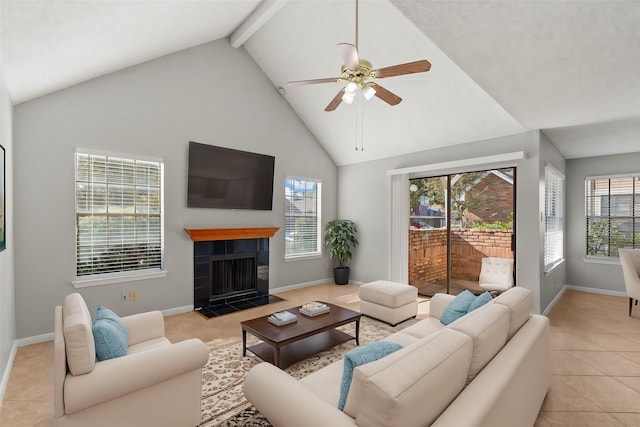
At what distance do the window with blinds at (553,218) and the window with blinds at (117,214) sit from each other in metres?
5.65

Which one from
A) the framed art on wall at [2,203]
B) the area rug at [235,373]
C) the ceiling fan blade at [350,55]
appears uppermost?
the ceiling fan blade at [350,55]

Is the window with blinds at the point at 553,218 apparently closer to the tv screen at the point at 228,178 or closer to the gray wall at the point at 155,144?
the gray wall at the point at 155,144

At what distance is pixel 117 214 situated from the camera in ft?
13.2

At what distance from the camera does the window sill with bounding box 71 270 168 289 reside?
3705 mm

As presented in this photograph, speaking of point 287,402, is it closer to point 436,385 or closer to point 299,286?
point 436,385

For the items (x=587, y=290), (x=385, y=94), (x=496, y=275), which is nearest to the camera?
(x=385, y=94)

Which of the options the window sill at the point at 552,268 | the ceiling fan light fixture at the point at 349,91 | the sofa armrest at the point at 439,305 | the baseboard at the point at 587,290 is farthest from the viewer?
the baseboard at the point at 587,290

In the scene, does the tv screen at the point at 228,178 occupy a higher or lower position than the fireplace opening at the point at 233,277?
higher

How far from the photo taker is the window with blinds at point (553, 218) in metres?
4.83

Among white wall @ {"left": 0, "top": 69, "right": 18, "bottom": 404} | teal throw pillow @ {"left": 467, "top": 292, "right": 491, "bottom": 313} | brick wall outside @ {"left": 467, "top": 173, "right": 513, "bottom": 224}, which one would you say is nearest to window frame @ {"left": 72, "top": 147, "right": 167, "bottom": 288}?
white wall @ {"left": 0, "top": 69, "right": 18, "bottom": 404}

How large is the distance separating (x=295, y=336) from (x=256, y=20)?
4014 mm

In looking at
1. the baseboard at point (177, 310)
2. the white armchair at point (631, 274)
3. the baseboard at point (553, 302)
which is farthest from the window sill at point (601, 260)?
the baseboard at point (177, 310)

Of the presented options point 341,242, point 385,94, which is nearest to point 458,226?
point 341,242

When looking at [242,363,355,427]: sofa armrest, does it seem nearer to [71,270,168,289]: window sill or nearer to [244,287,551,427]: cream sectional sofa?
[244,287,551,427]: cream sectional sofa
